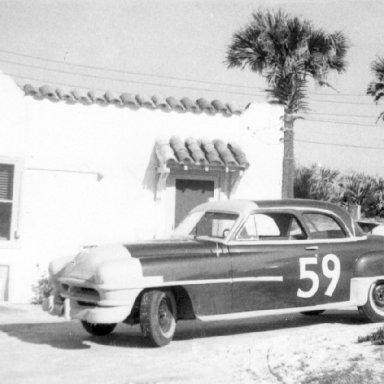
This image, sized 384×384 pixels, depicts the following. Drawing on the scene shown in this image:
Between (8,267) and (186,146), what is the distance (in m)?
Answer: 3.47

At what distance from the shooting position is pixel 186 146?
1211 cm

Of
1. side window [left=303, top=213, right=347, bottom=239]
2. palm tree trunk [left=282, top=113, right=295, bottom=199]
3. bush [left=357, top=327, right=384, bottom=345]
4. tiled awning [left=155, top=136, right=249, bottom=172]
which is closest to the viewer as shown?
bush [left=357, top=327, right=384, bottom=345]

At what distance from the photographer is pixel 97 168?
11.8m

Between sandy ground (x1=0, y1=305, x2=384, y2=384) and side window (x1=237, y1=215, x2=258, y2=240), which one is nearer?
sandy ground (x1=0, y1=305, x2=384, y2=384)

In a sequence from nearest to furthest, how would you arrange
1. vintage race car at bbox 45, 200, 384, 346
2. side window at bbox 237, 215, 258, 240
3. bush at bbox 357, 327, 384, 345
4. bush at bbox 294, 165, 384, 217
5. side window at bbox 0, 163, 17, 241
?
bush at bbox 357, 327, 384, 345 < vintage race car at bbox 45, 200, 384, 346 < side window at bbox 237, 215, 258, 240 < side window at bbox 0, 163, 17, 241 < bush at bbox 294, 165, 384, 217

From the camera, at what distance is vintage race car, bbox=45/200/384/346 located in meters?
7.13

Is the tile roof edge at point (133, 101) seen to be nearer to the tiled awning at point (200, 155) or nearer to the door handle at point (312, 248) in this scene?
the tiled awning at point (200, 155)

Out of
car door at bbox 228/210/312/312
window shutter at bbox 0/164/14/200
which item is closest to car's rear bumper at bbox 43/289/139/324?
car door at bbox 228/210/312/312

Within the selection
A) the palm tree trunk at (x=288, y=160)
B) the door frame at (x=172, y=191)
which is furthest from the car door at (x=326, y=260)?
the palm tree trunk at (x=288, y=160)

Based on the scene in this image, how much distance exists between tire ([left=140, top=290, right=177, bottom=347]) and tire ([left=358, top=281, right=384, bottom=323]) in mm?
2461

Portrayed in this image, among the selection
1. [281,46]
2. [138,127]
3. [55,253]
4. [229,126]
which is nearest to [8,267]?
[55,253]

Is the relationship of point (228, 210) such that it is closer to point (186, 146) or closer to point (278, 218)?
point (278, 218)

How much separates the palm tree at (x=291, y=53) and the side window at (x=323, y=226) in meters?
9.57

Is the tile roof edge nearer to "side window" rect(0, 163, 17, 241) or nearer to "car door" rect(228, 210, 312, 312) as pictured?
"side window" rect(0, 163, 17, 241)
